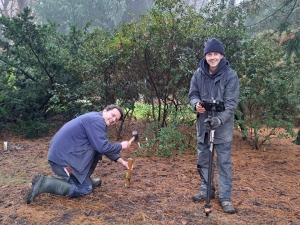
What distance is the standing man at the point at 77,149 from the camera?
398 cm

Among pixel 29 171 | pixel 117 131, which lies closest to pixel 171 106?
pixel 117 131

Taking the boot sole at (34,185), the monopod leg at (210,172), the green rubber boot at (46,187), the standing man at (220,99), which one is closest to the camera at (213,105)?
the standing man at (220,99)

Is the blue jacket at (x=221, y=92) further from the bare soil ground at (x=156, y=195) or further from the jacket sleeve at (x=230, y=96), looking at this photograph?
the bare soil ground at (x=156, y=195)

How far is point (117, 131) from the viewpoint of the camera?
749cm

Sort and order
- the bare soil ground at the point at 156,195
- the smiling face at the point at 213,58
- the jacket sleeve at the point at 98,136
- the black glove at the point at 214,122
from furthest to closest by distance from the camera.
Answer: the jacket sleeve at the point at 98,136, the smiling face at the point at 213,58, the bare soil ground at the point at 156,195, the black glove at the point at 214,122

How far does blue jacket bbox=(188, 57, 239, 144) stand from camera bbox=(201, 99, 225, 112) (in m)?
0.08

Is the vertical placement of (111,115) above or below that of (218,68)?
below

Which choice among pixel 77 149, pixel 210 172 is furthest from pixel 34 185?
pixel 210 172

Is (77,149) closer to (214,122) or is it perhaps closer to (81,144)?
(81,144)

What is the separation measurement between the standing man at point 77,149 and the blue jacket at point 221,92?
1010 mm

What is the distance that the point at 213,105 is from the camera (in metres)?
3.61

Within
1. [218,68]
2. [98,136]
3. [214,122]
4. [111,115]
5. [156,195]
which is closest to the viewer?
[214,122]

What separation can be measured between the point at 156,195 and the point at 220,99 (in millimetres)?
1512

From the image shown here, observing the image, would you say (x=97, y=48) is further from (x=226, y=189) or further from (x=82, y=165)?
(x=226, y=189)
